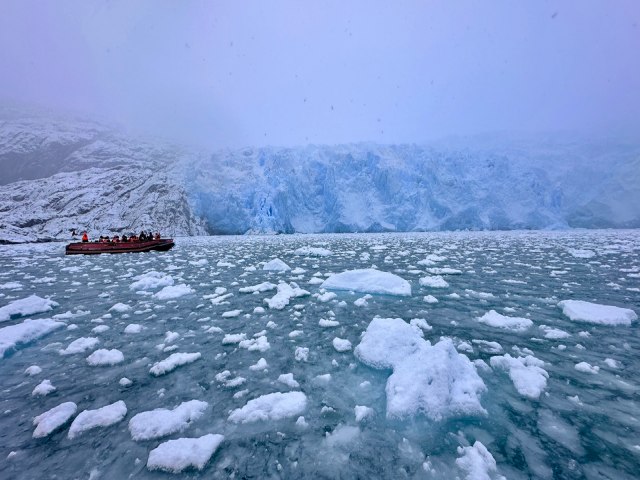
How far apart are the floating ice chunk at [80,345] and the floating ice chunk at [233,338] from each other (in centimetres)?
204

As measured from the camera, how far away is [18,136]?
5962 centimetres

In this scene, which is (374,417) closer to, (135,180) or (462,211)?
(462,211)

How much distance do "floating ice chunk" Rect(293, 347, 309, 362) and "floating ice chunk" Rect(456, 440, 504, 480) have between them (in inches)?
87.8

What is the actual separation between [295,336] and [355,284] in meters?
3.49

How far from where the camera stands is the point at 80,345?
4648 millimetres

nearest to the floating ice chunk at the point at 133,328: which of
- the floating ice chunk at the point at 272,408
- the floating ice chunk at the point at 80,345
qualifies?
the floating ice chunk at the point at 80,345

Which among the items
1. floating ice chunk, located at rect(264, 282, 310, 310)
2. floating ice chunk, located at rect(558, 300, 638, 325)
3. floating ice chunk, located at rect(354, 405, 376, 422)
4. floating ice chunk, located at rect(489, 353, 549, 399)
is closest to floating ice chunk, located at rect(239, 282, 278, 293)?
floating ice chunk, located at rect(264, 282, 310, 310)

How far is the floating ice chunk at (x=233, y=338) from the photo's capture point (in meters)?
4.78

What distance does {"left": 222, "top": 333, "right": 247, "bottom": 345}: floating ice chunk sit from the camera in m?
4.78

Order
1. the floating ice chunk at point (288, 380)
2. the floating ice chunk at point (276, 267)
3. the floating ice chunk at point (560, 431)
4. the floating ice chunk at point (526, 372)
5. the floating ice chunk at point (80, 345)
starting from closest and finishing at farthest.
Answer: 1. the floating ice chunk at point (560, 431)
2. the floating ice chunk at point (526, 372)
3. the floating ice chunk at point (288, 380)
4. the floating ice chunk at point (80, 345)
5. the floating ice chunk at point (276, 267)

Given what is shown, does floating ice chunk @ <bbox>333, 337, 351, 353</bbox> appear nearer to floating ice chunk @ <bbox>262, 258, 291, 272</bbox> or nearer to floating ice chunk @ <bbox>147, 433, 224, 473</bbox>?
floating ice chunk @ <bbox>147, 433, 224, 473</bbox>

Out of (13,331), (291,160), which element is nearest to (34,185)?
(291,160)

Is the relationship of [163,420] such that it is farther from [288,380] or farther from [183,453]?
[288,380]

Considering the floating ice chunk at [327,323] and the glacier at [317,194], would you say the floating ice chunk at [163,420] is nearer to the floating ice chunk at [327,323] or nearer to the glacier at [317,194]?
the floating ice chunk at [327,323]
